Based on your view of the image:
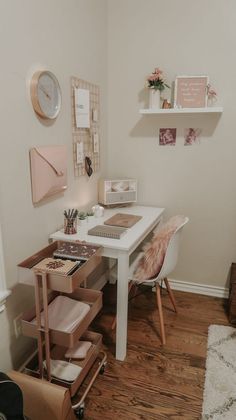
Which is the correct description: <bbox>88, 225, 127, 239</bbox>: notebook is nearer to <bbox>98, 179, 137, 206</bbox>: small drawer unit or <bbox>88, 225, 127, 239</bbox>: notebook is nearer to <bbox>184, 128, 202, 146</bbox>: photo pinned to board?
→ <bbox>98, 179, 137, 206</bbox>: small drawer unit

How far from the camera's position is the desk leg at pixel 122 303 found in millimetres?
1726

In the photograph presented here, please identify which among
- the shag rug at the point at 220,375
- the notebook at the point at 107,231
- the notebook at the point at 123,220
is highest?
the notebook at the point at 107,231

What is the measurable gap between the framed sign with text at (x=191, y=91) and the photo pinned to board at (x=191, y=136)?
0.20 meters

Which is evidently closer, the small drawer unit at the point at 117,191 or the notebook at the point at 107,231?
the notebook at the point at 107,231

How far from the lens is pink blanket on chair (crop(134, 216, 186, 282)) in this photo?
195 centimetres

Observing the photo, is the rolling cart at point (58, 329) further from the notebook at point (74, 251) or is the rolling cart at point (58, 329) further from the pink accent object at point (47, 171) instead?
the pink accent object at point (47, 171)

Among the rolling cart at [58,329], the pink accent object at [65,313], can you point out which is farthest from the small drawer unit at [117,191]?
the pink accent object at [65,313]

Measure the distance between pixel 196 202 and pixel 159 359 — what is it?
126 cm

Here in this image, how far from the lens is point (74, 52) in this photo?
1980 millimetres

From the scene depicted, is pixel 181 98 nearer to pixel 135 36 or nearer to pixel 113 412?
pixel 135 36

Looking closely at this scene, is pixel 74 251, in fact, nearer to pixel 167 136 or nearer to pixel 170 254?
pixel 170 254

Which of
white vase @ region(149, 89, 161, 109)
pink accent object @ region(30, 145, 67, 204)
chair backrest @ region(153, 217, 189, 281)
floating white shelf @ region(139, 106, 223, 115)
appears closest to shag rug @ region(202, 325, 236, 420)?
chair backrest @ region(153, 217, 189, 281)

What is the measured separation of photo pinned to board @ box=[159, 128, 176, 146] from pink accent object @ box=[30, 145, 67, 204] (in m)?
0.96

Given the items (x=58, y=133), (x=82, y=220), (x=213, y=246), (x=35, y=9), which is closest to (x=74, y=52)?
(x=35, y=9)
